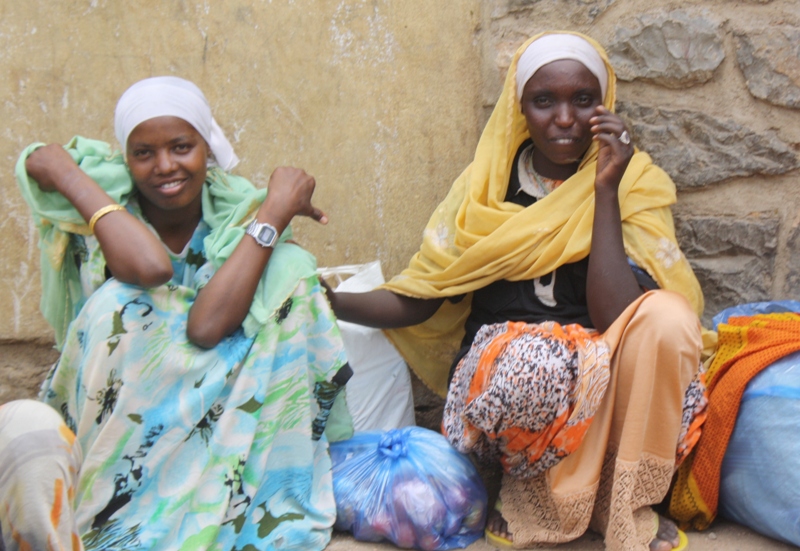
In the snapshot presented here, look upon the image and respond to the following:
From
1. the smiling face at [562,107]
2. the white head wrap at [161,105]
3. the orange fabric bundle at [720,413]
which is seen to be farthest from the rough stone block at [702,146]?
the white head wrap at [161,105]

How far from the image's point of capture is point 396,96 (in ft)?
10.7

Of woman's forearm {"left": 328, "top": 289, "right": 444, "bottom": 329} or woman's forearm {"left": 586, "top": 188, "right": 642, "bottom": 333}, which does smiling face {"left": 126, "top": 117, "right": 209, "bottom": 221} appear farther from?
woman's forearm {"left": 586, "top": 188, "right": 642, "bottom": 333}

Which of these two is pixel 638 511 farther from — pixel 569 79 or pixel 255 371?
pixel 569 79

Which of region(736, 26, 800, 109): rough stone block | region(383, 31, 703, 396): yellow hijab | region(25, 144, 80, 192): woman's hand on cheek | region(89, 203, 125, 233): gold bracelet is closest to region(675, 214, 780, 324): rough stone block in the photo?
region(383, 31, 703, 396): yellow hijab

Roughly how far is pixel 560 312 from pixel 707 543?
78 centimetres

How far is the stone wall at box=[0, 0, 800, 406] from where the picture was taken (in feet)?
9.64

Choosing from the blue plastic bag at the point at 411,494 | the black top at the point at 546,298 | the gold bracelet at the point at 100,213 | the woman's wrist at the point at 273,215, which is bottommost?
the blue plastic bag at the point at 411,494

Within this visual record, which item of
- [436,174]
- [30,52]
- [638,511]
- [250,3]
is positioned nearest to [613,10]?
[436,174]

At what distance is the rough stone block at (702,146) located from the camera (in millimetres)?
2914

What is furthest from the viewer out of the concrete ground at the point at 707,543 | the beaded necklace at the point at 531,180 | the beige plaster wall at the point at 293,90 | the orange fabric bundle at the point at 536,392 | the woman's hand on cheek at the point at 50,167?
the beige plaster wall at the point at 293,90

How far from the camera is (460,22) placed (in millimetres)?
3271

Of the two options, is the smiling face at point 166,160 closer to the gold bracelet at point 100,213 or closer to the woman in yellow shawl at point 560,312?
the gold bracelet at point 100,213

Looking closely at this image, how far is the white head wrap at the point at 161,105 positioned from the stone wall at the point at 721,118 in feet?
4.41

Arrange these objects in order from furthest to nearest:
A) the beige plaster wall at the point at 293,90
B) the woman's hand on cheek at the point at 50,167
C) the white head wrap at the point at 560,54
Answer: the beige plaster wall at the point at 293,90 < the white head wrap at the point at 560,54 < the woman's hand on cheek at the point at 50,167
